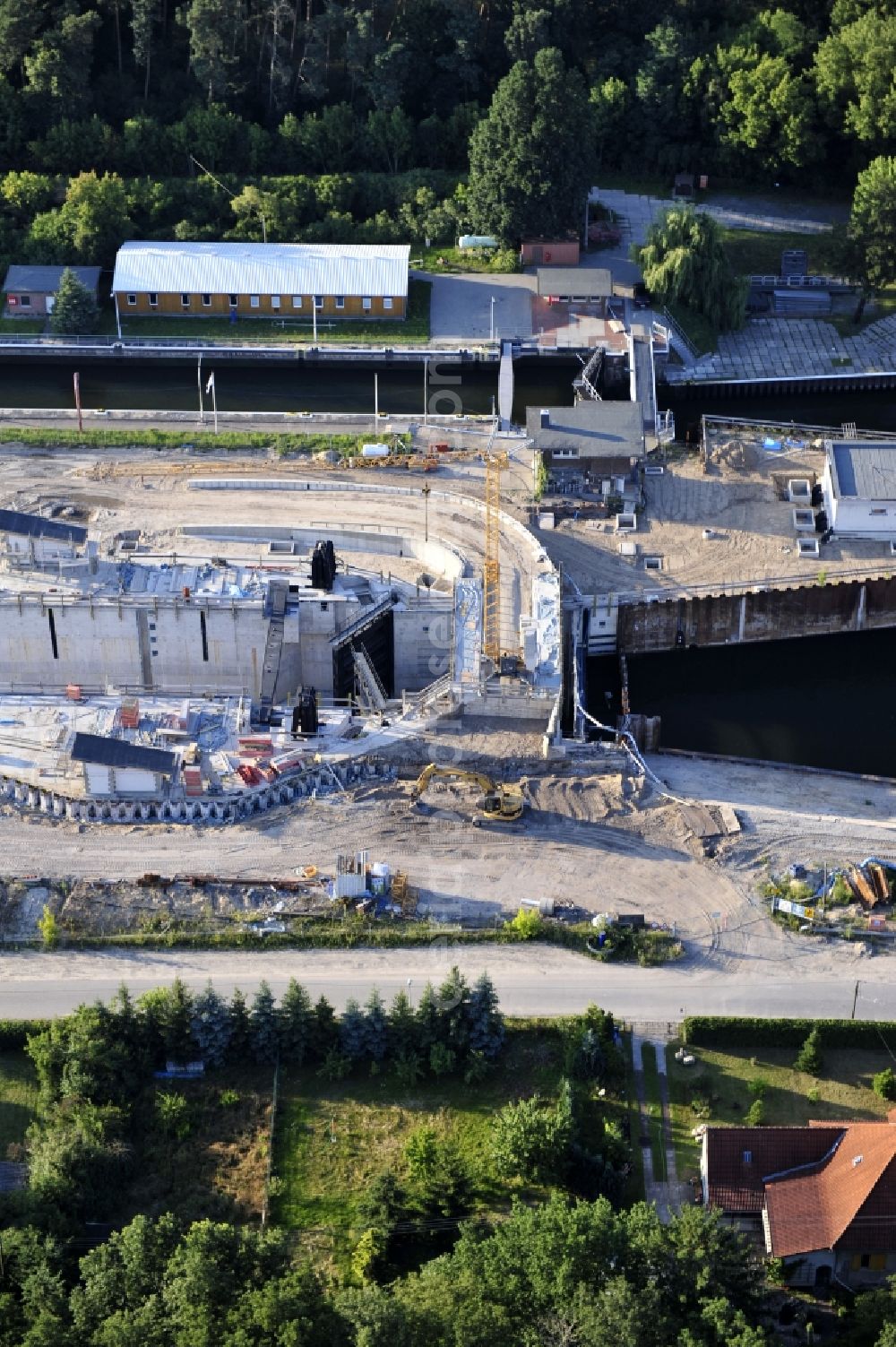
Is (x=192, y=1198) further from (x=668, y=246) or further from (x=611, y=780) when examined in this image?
(x=668, y=246)

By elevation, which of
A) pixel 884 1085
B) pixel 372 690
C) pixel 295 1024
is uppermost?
pixel 372 690

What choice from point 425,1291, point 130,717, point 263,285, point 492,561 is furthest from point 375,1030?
point 263,285

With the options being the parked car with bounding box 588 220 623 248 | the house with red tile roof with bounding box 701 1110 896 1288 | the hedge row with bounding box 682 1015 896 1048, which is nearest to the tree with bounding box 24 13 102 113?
the parked car with bounding box 588 220 623 248

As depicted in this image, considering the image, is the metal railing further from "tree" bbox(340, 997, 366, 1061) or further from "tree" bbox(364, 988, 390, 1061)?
"tree" bbox(340, 997, 366, 1061)

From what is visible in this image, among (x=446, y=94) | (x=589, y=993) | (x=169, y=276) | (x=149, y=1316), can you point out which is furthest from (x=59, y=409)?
(x=149, y=1316)

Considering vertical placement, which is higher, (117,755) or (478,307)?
(478,307)

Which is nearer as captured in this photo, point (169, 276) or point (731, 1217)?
point (731, 1217)

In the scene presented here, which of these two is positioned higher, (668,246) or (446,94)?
(446,94)

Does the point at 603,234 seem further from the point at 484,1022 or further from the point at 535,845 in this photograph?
the point at 484,1022
